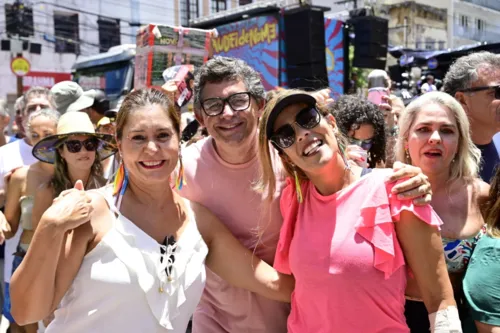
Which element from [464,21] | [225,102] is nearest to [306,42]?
[225,102]

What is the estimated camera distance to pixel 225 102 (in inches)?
108

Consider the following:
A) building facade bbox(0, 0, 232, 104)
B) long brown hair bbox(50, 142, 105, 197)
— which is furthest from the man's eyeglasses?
building facade bbox(0, 0, 232, 104)

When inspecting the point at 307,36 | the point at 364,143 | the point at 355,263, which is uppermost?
the point at 307,36

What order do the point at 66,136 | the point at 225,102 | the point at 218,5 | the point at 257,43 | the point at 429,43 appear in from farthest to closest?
1. the point at 429,43
2. the point at 218,5
3. the point at 257,43
4. the point at 66,136
5. the point at 225,102

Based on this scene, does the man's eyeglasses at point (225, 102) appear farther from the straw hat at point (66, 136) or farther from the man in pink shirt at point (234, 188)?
the straw hat at point (66, 136)

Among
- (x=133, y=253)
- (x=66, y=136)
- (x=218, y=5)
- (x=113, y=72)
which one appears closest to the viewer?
(x=133, y=253)

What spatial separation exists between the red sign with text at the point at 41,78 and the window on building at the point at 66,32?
122 centimetres

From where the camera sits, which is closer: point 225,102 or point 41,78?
point 225,102

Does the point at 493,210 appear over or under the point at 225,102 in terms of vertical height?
under

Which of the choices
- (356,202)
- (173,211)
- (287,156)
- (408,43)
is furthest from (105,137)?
(408,43)

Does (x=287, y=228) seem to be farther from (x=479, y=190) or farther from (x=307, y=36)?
(x=307, y=36)

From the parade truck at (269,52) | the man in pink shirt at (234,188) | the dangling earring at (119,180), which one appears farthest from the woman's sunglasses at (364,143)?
the parade truck at (269,52)

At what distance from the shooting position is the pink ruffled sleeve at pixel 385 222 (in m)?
2.03

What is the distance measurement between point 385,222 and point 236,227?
39.1 inches
